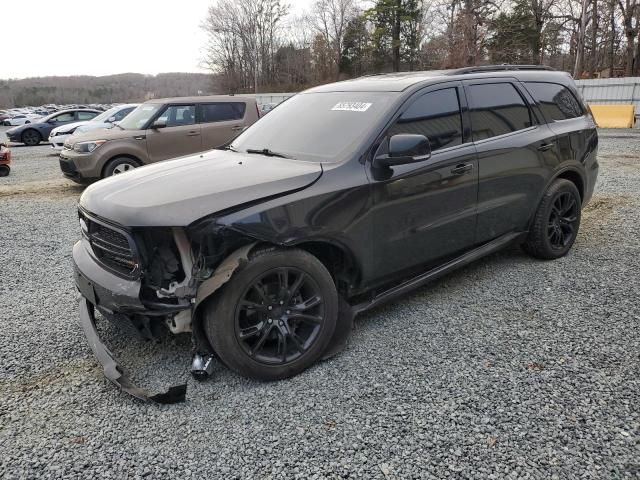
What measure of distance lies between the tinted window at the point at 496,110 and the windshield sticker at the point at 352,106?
97cm

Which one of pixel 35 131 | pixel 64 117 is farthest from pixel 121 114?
pixel 35 131

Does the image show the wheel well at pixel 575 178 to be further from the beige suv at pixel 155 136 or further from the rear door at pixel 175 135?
the rear door at pixel 175 135

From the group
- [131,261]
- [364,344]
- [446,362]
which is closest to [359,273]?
[364,344]

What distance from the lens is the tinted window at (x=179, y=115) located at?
364 inches

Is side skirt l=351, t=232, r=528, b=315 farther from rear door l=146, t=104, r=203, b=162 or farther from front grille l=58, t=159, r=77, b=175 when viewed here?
front grille l=58, t=159, r=77, b=175

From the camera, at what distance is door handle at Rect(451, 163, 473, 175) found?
357cm

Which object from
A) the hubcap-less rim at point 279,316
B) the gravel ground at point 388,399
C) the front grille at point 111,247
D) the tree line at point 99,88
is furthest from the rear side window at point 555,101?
the tree line at point 99,88

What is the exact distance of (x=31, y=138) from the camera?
20.9 metres

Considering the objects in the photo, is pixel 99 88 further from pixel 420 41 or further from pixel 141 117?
pixel 141 117

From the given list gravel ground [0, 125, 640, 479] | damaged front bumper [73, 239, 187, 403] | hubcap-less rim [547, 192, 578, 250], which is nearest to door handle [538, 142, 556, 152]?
hubcap-less rim [547, 192, 578, 250]

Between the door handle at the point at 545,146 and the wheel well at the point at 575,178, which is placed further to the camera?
the wheel well at the point at 575,178

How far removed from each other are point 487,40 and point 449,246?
36670mm

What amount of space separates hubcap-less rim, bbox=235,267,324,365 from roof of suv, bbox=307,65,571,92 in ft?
5.49

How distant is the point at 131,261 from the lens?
106 inches
